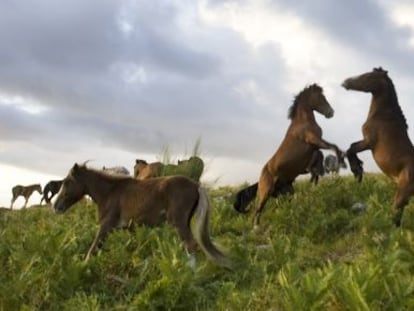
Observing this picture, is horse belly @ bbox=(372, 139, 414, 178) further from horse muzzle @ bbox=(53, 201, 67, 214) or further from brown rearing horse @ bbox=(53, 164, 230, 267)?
horse muzzle @ bbox=(53, 201, 67, 214)

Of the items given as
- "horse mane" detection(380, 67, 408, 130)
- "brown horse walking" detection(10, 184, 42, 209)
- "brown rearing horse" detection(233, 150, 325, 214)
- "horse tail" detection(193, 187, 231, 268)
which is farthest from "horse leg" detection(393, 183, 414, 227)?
"brown horse walking" detection(10, 184, 42, 209)

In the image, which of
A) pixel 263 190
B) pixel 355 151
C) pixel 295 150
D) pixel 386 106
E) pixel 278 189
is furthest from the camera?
pixel 278 189

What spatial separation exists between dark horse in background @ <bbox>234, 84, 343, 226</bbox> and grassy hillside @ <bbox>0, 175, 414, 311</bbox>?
786mm

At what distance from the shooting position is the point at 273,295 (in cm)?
815

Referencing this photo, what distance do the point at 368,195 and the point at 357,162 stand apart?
184 cm

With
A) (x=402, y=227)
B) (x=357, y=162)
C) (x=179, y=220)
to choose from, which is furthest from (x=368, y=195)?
(x=179, y=220)

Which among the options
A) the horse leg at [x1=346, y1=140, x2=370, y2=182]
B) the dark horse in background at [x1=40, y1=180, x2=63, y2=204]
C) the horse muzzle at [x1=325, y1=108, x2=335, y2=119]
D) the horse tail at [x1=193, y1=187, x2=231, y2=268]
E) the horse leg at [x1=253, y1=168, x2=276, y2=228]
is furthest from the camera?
the dark horse in background at [x1=40, y1=180, x2=63, y2=204]

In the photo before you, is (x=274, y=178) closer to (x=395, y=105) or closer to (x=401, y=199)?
(x=395, y=105)

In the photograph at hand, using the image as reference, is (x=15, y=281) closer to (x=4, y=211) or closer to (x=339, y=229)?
(x=339, y=229)

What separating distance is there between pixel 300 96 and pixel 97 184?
567 cm

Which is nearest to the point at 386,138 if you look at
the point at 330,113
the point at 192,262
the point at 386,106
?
the point at 386,106

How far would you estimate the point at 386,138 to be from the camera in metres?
13.6

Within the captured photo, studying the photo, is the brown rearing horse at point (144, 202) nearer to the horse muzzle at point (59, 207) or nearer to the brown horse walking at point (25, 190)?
the horse muzzle at point (59, 207)

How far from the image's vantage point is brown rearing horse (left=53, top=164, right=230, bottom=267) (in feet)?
36.3
